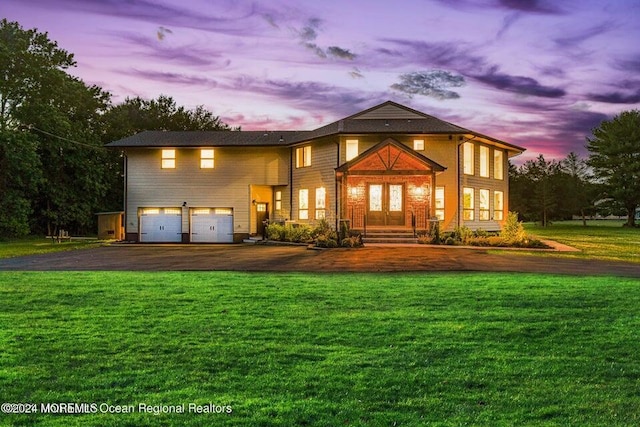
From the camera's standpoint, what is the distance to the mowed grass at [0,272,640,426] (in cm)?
446

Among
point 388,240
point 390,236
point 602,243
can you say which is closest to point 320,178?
point 390,236

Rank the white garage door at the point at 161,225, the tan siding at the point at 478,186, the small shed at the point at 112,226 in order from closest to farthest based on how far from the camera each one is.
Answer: the tan siding at the point at 478,186 < the white garage door at the point at 161,225 < the small shed at the point at 112,226

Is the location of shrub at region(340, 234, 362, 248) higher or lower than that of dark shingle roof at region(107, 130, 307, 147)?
lower

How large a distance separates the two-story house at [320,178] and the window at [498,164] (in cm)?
7

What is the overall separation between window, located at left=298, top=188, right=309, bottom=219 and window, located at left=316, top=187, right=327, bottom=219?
970mm

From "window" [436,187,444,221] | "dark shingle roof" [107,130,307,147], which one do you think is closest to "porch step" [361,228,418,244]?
"window" [436,187,444,221]

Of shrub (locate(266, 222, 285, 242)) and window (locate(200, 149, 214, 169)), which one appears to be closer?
shrub (locate(266, 222, 285, 242))

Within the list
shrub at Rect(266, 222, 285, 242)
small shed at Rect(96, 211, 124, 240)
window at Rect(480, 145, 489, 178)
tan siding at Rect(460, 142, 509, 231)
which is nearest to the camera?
shrub at Rect(266, 222, 285, 242)

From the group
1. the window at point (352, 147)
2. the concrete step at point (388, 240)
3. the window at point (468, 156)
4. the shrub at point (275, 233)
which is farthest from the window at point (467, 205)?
the shrub at point (275, 233)

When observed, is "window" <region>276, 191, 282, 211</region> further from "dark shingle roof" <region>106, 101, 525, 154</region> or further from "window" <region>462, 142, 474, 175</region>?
"window" <region>462, 142, 474, 175</region>

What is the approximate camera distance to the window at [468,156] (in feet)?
91.9

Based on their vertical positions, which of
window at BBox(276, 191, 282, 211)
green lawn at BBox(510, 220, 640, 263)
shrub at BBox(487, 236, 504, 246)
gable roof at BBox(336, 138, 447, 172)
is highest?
gable roof at BBox(336, 138, 447, 172)

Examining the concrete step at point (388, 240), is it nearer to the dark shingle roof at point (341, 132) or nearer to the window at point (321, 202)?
the window at point (321, 202)

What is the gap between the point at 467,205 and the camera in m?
28.1
